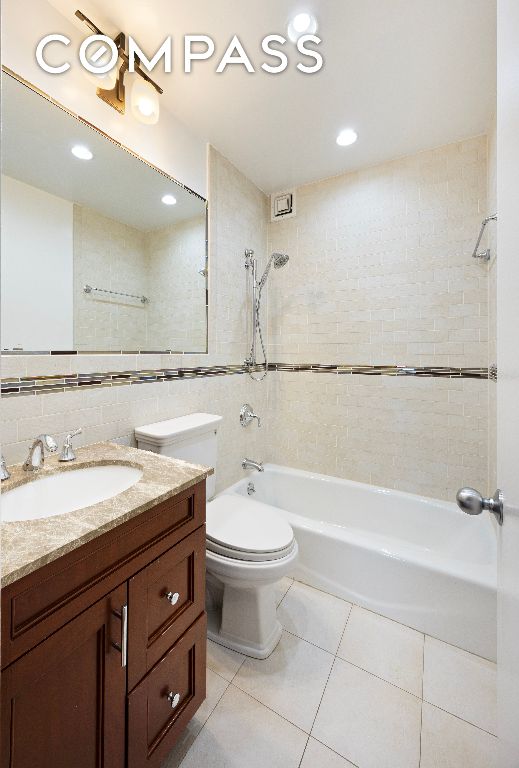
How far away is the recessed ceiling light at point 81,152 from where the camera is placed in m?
1.34

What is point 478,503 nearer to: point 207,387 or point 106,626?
point 106,626

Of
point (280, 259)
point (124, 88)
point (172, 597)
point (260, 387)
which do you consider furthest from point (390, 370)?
point (124, 88)

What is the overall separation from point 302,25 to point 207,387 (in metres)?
1.61

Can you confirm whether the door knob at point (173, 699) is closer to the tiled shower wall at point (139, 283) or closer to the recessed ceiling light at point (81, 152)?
the tiled shower wall at point (139, 283)

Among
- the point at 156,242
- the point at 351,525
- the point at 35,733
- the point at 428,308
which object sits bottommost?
the point at 351,525

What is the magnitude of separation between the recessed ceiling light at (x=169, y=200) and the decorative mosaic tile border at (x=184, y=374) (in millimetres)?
851

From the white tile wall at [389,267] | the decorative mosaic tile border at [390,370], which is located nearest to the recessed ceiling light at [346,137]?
the white tile wall at [389,267]

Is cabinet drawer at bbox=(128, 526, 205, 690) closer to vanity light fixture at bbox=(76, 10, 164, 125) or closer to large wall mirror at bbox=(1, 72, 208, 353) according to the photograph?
large wall mirror at bbox=(1, 72, 208, 353)

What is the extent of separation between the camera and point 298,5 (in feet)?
4.09

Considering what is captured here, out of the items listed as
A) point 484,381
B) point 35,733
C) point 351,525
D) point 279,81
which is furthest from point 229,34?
point 351,525

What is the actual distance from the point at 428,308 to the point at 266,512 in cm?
151

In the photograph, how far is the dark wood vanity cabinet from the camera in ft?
2.16

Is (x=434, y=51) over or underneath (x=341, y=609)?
over

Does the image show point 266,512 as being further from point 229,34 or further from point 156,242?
point 229,34
